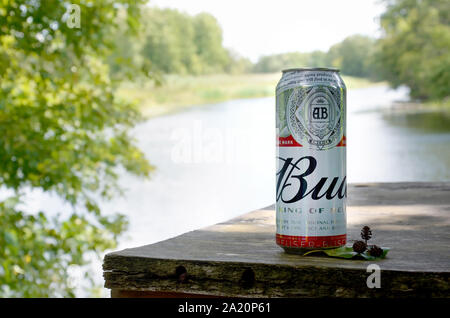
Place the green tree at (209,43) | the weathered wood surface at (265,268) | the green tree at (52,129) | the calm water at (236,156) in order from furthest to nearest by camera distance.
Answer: the green tree at (209,43)
the calm water at (236,156)
the green tree at (52,129)
the weathered wood surface at (265,268)

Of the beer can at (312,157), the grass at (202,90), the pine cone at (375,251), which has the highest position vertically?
the grass at (202,90)

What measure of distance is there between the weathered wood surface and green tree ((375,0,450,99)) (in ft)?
19.6

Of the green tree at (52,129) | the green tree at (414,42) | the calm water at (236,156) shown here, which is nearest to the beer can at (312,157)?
the green tree at (52,129)

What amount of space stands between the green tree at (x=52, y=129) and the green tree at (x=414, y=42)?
182 inches

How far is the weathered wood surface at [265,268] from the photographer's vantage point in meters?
0.56

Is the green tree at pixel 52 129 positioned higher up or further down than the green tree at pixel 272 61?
further down

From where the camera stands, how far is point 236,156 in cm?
872

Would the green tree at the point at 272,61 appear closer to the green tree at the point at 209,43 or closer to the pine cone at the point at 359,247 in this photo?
the green tree at the point at 209,43

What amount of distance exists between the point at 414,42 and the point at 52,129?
583 centimetres

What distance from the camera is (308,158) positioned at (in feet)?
2.08

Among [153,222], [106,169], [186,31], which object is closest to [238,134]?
[186,31]

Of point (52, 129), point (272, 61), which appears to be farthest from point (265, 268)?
point (272, 61)

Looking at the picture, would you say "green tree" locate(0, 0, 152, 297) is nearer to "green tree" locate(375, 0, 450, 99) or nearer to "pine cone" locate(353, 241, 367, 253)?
"pine cone" locate(353, 241, 367, 253)

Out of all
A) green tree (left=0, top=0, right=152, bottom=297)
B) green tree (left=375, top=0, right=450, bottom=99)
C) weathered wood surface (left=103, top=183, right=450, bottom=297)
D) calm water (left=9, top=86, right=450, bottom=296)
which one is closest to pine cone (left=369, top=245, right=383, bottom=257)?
weathered wood surface (left=103, top=183, right=450, bottom=297)
